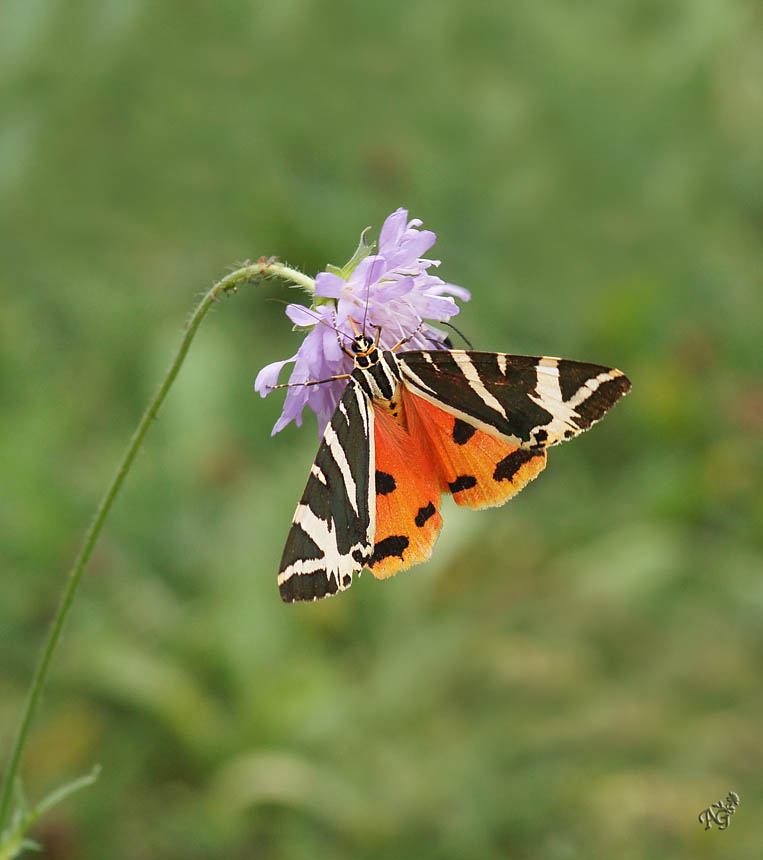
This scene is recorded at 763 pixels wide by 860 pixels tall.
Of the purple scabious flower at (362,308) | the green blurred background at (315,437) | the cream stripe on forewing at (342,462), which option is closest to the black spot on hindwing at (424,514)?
the cream stripe on forewing at (342,462)

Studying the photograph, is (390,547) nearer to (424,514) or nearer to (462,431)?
(424,514)

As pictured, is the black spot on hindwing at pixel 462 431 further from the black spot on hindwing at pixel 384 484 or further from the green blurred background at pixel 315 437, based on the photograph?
the green blurred background at pixel 315 437

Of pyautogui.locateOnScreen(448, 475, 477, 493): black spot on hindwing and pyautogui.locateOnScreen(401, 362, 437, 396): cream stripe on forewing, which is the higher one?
pyautogui.locateOnScreen(401, 362, 437, 396): cream stripe on forewing

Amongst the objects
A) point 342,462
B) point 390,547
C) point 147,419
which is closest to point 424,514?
point 390,547

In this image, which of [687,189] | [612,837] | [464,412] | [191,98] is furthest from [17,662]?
[687,189]

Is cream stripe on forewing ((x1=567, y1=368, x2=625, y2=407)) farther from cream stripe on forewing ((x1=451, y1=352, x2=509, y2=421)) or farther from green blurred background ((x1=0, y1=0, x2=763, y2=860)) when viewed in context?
green blurred background ((x1=0, y1=0, x2=763, y2=860))

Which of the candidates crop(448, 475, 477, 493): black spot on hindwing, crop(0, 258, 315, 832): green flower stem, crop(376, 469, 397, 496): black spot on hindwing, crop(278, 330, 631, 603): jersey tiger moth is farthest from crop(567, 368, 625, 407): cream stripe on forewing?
crop(0, 258, 315, 832): green flower stem
